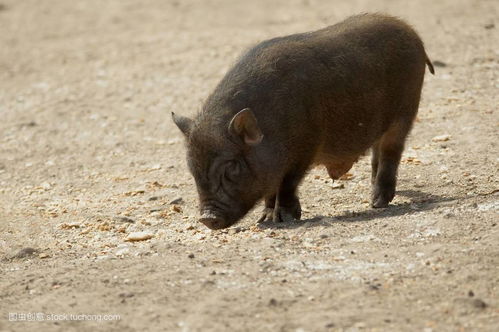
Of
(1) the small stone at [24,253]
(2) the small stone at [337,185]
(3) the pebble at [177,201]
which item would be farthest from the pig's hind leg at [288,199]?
(1) the small stone at [24,253]

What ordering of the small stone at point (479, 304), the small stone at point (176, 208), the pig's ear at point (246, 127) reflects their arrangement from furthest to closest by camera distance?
the small stone at point (176, 208) < the pig's ear at point (246, 127) < the small stone at point (479, 304)

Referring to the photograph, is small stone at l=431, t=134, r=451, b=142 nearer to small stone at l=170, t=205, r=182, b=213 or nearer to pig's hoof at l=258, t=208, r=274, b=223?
pig's hoof at l=258, t=208, r=274, b=223

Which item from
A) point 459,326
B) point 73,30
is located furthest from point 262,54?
point 73,30

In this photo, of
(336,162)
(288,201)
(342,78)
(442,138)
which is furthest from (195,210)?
(442,138)

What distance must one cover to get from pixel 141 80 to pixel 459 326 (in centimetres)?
920

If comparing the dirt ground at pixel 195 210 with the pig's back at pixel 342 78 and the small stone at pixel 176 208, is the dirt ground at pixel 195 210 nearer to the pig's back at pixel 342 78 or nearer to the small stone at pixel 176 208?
the small stone at pixel 176 208

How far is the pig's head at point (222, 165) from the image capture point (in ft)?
23.6

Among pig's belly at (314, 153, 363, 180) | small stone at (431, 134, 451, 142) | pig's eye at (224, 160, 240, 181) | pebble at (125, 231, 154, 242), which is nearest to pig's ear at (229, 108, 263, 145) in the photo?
pig's eye at (224, 160, 240, 181)

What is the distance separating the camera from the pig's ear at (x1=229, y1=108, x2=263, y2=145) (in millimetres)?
7039

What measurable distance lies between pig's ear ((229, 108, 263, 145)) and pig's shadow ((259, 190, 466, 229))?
726 millimetres

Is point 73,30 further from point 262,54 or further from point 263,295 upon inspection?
point 263,295

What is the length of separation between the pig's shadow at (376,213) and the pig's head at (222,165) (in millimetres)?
374

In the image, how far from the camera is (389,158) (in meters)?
8.38

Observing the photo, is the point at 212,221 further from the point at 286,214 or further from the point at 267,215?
the point at 267,215
